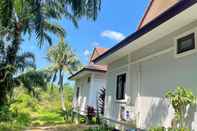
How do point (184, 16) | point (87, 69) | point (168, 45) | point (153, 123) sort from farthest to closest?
1. point (87, 69)
2. point (153, 123)
3. point (168, 45)
4. point (184, 16)

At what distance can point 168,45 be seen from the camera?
6.10 meters

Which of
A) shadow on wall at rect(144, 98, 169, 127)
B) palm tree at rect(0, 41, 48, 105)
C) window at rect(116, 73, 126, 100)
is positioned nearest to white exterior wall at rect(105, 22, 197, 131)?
shadow on wall at rect(144, 98, 169, 127)

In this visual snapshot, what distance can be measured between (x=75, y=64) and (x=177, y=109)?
2516 cm

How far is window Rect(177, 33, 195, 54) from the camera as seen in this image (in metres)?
5.11

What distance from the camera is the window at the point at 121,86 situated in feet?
30.1

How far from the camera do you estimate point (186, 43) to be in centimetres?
532

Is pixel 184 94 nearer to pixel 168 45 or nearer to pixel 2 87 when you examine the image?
pixel 168 45

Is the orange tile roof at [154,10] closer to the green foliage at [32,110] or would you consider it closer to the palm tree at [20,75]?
the palm tree at [20,75]

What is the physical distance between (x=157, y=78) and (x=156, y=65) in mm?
361

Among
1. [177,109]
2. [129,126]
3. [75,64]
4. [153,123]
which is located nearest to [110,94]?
[129,126]

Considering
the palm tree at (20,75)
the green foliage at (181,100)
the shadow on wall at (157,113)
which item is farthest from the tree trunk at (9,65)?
the green foliage at (181,100)

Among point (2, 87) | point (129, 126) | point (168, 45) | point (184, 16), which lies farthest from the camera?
point (2, 87)

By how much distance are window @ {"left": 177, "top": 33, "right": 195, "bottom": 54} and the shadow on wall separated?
4.42 ft

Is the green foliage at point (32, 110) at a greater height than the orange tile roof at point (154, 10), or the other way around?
the orange tile roof at point (154, 10)
